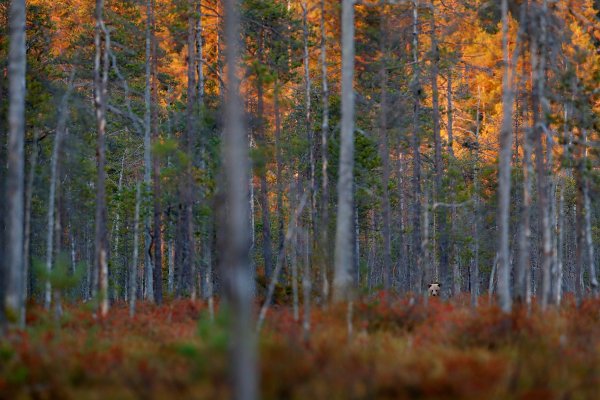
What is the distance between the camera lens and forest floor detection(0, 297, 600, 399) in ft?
18.4

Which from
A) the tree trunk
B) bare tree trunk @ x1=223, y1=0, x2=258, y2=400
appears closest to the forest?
bare tree trunk @ x1=223, y1=0, x2=258, y2=400

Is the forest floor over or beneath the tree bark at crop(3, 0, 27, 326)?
beneath

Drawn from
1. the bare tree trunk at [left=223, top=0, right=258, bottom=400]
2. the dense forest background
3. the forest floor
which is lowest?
the forest floor

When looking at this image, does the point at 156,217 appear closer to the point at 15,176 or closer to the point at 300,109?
the point at 15,176

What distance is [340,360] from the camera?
6738 millimetres

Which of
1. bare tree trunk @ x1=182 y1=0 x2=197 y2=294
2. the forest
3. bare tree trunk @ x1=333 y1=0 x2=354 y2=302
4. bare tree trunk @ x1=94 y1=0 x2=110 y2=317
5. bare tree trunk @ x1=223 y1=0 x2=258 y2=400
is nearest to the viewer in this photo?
bare tree trunk @ x1=223 y1=0 x2=258 y2=400

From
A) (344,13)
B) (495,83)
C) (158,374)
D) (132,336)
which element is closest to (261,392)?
(158,374)

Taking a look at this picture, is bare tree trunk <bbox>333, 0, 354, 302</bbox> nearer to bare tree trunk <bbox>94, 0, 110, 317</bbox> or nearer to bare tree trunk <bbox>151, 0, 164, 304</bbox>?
bare tree trunk <bbox>94, 0, 110, 317</bbox>

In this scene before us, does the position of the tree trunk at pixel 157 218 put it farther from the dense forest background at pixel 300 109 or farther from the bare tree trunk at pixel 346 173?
the bare tree trunk at pixel 346 173

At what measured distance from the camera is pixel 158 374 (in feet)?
20.3

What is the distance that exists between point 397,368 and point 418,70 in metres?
13.4

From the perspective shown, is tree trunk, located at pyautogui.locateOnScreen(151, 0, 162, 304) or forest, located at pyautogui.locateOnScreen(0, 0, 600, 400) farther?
tree trunk, located at pyautogui.locateOnScreen(151, 0, 162, 304)

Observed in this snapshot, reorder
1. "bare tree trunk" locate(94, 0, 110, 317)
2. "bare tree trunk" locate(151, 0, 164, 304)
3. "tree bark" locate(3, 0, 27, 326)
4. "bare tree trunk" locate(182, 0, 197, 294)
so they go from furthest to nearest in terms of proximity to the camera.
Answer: "bare tree trunk" locate(151, 0, 164, 304) → "bare tree trunk" locate(182, 0, 197, 294) → "bare tree trunk" locate(94, 0, 110, 317) → "tree bark" locate(3, 0, 27, 326)

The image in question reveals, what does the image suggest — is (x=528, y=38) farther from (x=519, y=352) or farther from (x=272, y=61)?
(x=272, y=61)
